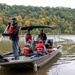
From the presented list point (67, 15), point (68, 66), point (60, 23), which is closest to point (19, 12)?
point (60, 23)

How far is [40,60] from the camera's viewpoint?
43.7 ft

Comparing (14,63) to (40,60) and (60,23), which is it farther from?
(60,23)

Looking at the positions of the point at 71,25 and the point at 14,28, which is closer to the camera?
the point at 14,28

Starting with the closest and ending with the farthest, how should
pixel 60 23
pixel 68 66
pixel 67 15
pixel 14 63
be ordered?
pixel 14 63, pixel 68 66, pixel 60 23, pixel 67 15

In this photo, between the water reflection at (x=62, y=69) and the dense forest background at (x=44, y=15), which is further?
the dense forest background at (x=44, y=15)

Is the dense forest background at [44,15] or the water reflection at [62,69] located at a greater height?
the dense forest background at [44,15]

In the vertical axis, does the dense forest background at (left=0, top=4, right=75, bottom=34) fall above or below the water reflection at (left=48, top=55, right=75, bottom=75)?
above

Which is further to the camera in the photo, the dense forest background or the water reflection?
the dense forest background

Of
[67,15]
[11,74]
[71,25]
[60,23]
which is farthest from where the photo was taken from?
[67,15]

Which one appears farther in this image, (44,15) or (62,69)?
(44,15)

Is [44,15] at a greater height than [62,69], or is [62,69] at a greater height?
[44,15]

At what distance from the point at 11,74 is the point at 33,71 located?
122 centimetres

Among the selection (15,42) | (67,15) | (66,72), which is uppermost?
(67,15)

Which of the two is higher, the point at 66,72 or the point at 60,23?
the point at 60,23
